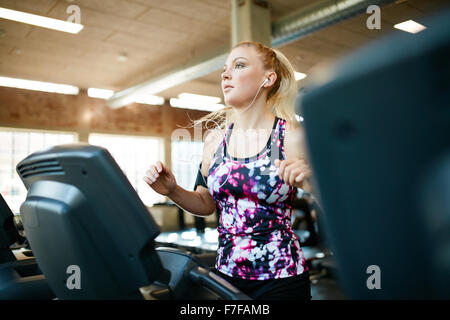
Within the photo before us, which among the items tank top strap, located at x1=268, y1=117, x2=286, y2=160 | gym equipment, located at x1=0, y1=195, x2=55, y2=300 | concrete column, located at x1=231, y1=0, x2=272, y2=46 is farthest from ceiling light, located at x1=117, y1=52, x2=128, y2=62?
tank top strap, located at x1=268, y1=117, x2=286, y2=160

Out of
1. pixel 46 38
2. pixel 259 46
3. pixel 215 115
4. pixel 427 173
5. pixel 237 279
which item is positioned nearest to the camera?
pixel 427 173

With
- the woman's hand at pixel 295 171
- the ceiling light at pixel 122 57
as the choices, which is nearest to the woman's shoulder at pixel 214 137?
the woman's hand at pixel 295 171

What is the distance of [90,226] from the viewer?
64cm

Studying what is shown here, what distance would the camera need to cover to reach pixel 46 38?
432 centimetres

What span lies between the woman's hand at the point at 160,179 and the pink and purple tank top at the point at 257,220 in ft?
0.45

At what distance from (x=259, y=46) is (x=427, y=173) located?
1.14m

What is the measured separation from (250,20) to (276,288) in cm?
423

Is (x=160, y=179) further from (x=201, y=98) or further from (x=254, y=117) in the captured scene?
(x=201, y=98)

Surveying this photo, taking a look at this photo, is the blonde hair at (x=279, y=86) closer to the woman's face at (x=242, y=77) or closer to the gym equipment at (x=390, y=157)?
the woman's face at (x=242, y=77)

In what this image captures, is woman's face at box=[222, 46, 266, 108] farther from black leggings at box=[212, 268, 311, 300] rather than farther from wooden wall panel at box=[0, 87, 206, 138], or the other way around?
wooden wall panel at box=[0, 87, 206, 138]

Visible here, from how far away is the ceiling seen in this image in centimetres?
372

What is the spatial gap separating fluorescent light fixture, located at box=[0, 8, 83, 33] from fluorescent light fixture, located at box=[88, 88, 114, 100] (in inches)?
151
